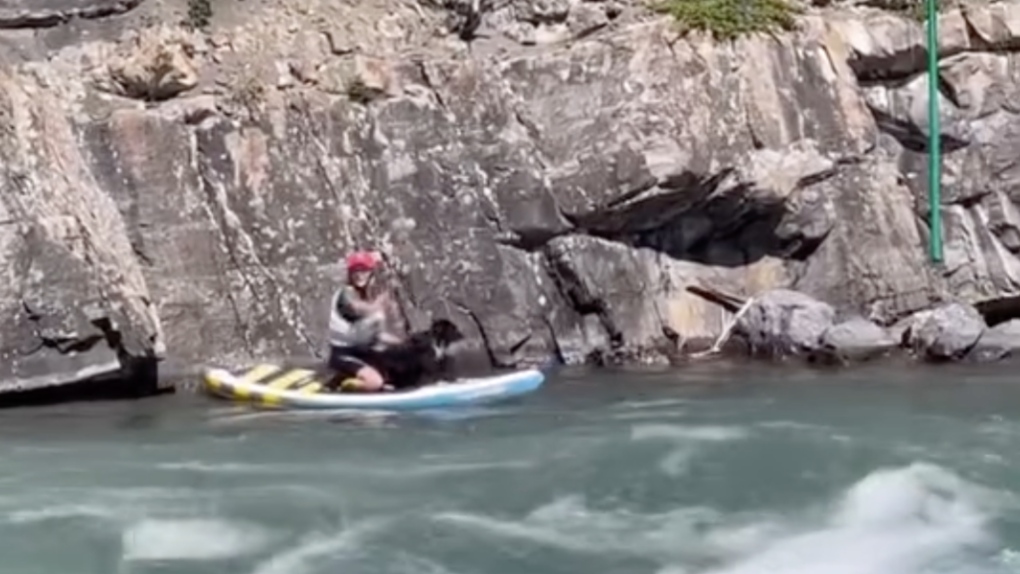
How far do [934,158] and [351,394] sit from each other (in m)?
6.07

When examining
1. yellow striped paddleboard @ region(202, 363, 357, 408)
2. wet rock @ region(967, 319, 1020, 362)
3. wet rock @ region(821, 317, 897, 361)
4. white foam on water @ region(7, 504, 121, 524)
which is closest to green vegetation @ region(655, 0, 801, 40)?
Answer: wet rock @ region(821, 317, 897, 361)

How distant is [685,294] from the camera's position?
48.5ft

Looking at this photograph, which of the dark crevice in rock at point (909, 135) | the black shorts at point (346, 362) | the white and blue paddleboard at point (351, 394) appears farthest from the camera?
the dark crevice in rock at point (909, 135)

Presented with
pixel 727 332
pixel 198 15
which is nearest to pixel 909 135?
pixel 727 332

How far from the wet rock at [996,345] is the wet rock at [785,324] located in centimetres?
120

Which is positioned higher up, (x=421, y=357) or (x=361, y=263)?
(x=361, y=263)

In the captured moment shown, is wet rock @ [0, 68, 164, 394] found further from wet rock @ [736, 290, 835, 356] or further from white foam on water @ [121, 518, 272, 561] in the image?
wet rock @ [736, 290, 835, 356]

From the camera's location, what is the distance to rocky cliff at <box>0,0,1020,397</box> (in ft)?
45.1

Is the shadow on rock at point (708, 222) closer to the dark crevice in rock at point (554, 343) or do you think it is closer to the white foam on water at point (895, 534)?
the dark crevice in rock at point (554, 343)

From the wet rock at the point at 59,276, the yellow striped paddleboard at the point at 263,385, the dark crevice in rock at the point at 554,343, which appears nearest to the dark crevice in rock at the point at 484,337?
the dark crevice in rock at the point at 554,343

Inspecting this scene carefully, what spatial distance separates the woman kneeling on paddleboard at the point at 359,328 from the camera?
41.3 ft

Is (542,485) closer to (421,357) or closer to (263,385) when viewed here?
(263,385)

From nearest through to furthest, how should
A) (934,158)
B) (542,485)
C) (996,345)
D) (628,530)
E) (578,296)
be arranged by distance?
(628,530) → (542,485) → (996,345) → (578,296) → (934,158)

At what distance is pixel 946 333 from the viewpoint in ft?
46.5
